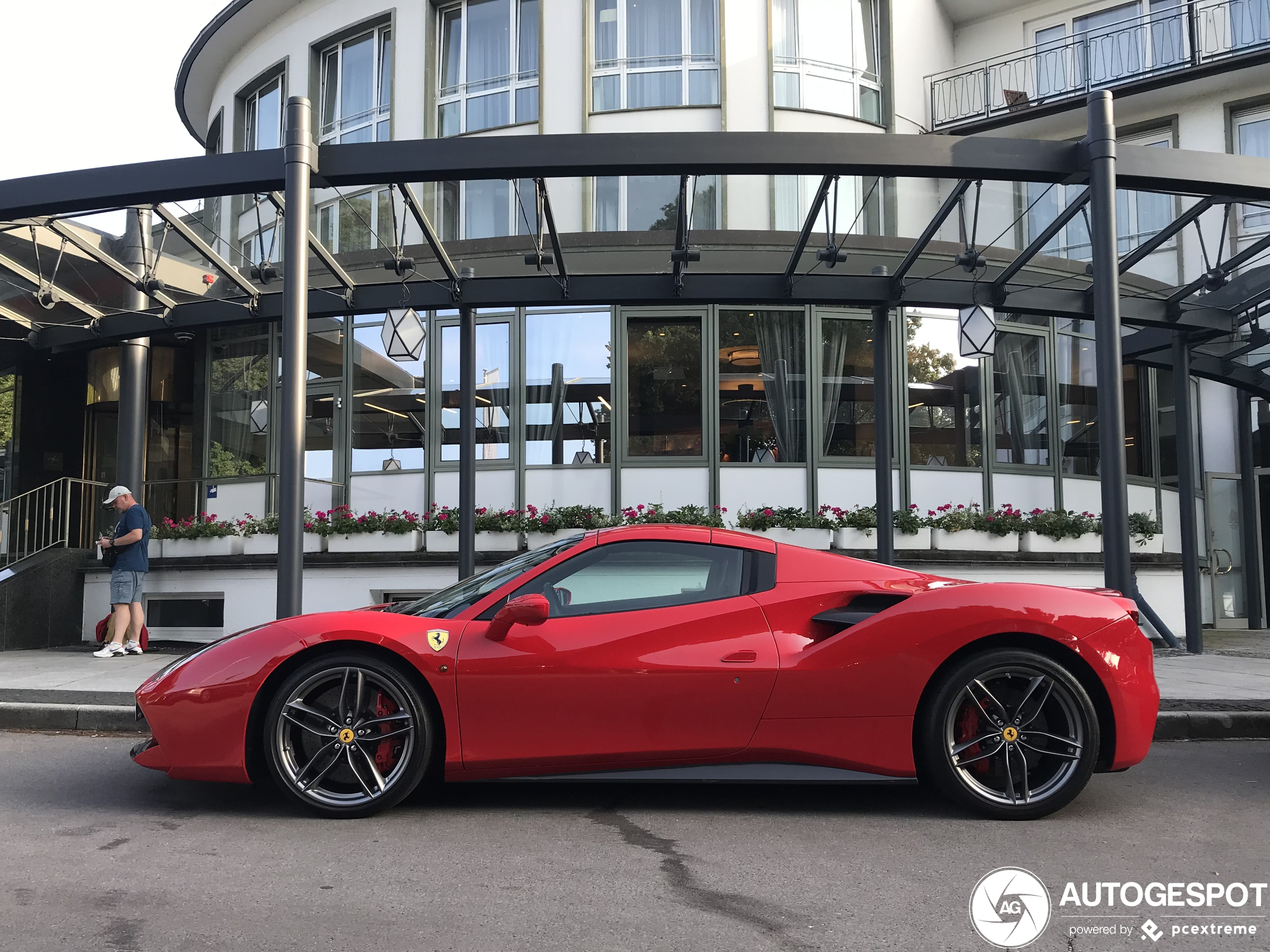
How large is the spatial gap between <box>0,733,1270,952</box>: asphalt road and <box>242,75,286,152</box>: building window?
43.5 ft

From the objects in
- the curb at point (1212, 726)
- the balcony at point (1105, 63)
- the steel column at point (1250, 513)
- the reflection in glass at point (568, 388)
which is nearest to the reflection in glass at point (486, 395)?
the reflection in glass at point (568, 388)

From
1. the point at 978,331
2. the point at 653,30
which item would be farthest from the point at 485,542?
the point at 653,30

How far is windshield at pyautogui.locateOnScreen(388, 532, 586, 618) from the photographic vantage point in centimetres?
475

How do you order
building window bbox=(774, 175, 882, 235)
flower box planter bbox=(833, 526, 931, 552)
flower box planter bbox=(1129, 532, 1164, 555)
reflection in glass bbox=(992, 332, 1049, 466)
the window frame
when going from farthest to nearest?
1. the window frame
2. reflection in glass bbox=(992, 332, 1049, 466)
3. building window bbox=(774, 175, 882, 235)
4. flower box planter bbox=(1129, 532, 1164, 555)
5. flower box planter bbox=(833, 526, 931, 552)

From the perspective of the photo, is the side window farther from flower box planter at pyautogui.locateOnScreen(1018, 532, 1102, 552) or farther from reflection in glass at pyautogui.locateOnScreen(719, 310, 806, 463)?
flower box planter at pyautogui.locateOnScreen(1018, 532, 1102, 552)

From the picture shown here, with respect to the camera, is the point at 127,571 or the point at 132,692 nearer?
the point at 132,692

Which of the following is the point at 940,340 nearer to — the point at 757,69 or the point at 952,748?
the point at 757,69

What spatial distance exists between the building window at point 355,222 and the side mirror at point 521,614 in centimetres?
1044

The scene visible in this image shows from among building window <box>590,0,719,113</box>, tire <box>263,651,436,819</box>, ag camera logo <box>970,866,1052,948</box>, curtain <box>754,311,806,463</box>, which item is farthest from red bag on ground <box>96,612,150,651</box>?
ag camera logo <box>970,866,1052,948</box>

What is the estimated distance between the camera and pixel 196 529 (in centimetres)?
1240

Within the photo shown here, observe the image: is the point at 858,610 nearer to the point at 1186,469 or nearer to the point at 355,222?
the point at 1186,469

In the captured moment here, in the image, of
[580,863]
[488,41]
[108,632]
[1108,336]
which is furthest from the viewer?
[488,41]

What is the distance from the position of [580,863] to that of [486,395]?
9.74 meters

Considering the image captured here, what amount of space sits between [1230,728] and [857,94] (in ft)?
34.3
